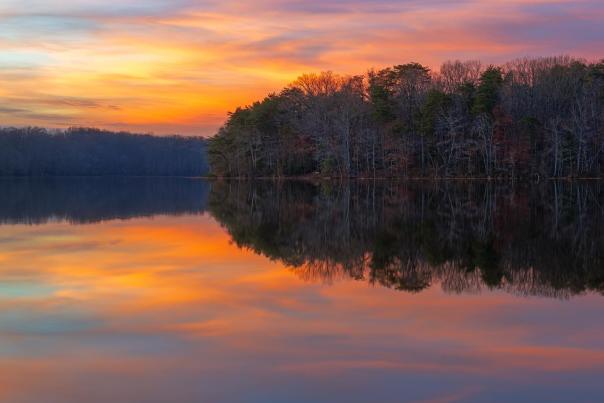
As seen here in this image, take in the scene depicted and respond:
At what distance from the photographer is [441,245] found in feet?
57.6

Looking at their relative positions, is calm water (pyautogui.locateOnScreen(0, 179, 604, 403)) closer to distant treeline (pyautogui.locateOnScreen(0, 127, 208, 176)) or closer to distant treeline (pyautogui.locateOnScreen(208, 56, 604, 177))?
distant treeline (pyautogui.locateOnScreen(208, 56, 604, 177))

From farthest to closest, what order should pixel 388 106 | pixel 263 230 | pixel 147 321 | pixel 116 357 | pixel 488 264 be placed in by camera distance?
pixel 388 106, pixel 263 230, pixel 488 264, pixel 147 321, pixel 116 357

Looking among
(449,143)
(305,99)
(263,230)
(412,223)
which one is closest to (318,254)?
(263,230)

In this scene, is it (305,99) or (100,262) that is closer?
(100,262)

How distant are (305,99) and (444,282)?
8378 centimetres

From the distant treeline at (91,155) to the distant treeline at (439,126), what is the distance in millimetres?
76895

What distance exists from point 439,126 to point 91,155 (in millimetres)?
122377

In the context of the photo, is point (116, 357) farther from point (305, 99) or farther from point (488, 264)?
point (305, 99)

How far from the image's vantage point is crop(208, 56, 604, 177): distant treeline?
73.0 metres

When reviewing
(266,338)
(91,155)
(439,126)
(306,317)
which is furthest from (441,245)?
(91,155)

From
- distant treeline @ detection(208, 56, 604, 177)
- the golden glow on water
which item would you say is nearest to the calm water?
the golden glow on water

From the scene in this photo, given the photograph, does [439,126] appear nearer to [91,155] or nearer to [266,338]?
[266,338]

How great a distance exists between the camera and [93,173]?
17262cm

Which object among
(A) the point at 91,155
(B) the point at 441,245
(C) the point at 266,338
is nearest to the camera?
(C) the point at 266,338
